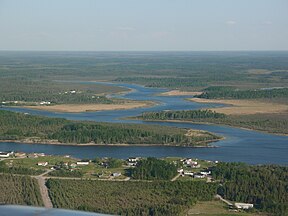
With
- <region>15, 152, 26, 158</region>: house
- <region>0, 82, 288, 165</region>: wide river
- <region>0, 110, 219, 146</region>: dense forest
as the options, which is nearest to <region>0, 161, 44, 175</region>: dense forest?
<region>15, 152, 26, 158</region>: house

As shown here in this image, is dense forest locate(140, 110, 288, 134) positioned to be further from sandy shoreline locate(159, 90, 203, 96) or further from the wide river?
sandy shoreline locate(159, 90, 203, 96)

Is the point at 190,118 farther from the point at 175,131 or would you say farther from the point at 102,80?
the point at 102,80

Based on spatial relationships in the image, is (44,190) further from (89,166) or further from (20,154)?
(20,154)

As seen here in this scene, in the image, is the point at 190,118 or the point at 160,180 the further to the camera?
the point at 190,118

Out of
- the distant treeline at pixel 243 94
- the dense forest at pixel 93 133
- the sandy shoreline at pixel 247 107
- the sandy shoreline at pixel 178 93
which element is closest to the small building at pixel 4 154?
the dense forest at pixel 93 133

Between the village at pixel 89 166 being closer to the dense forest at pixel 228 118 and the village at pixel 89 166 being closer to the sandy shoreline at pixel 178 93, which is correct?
the dense forest at pixel 228 118

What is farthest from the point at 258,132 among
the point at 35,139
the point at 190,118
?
the point at 35,139
